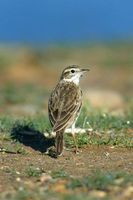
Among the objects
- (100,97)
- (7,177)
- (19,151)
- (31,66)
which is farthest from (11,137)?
(31,66)

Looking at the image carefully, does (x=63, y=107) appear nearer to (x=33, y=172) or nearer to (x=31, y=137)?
(x=31, y=137)

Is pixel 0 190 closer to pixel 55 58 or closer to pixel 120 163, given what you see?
pixel 120 163

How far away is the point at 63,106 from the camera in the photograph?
34.2ft

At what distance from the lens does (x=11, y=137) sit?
36.1 feet

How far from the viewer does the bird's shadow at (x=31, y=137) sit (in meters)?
10.8

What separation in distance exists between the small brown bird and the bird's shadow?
0.50 m

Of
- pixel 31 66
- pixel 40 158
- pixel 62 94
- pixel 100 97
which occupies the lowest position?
pixel 40 158

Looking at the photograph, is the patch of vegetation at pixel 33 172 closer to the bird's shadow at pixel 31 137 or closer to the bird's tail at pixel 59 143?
the bird's tail at pixel 59 143

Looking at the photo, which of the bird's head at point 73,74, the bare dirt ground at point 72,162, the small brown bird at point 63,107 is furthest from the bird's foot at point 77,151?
the bird's head at point 73,74

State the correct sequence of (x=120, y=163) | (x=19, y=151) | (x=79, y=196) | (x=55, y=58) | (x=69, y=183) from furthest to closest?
(x=55, y=58) < (x=19, y=151) < (x=120, y=163) < (x=69, y=183) < (x=79, y=196)

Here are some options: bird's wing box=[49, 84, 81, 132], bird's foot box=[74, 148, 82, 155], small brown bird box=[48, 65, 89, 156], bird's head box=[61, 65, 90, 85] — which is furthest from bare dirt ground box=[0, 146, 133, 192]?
bird's head box=[61, 65, 90, 85]

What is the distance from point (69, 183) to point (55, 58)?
2379 centimetres

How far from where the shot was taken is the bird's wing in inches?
399

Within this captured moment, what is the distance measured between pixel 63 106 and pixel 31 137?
38.7 inches
